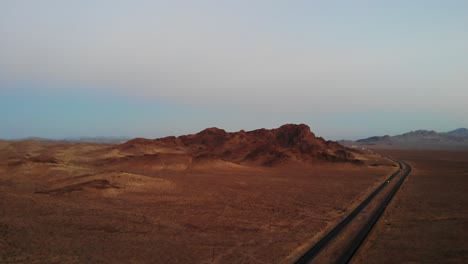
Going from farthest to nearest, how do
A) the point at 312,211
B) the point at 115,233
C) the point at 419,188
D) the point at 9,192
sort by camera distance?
the point at 419,188
the point at 9,192
the point at 312,211
the point at 115,233

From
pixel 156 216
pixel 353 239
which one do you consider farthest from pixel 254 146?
pixel 353 239

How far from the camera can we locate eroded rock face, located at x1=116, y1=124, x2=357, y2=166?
7038cm

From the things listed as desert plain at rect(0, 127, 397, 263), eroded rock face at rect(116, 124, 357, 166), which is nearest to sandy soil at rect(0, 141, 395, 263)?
desert plain at rect(0, 127, 397, 263)

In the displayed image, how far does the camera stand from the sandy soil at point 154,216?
15.2 metres

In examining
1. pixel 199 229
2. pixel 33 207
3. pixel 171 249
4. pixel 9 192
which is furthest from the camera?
pixel 9 192

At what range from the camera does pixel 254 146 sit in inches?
3137

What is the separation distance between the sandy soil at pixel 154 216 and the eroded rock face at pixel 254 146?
25.3m

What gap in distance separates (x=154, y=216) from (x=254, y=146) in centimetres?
5827

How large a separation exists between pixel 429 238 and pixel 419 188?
20.4 m

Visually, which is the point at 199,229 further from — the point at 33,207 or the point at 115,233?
the point at 33,207

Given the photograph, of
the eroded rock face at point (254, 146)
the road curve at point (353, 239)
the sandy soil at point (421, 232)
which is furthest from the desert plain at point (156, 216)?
the eroded rock face at point (254, 146)

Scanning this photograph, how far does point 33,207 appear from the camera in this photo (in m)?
22.7

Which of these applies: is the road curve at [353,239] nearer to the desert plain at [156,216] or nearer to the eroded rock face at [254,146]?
the desert plain at [156,216]

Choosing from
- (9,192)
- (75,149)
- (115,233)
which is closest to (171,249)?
(115,233)
